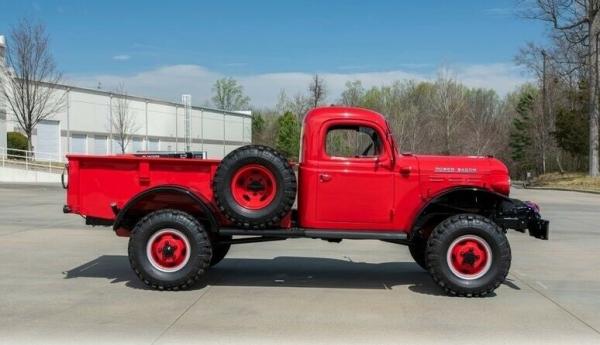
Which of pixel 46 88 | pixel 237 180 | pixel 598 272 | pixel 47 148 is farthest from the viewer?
pixel 47 148

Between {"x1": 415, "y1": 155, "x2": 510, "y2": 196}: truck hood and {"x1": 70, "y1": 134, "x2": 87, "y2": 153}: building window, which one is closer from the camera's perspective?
{"x1": 415, "y1": 155, "x2": 510, "y2": 196}: truck hood

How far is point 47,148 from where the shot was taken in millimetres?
47250

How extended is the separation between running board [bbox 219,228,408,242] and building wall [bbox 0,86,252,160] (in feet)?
124

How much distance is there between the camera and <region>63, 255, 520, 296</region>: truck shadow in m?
7.86

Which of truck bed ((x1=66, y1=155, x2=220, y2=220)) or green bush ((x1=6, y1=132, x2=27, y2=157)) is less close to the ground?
green bush ((x1=6, y1=132, x2=27, y2=157))

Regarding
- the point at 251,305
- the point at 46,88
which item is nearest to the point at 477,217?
the point at 251,305

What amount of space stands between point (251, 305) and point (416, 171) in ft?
8.21

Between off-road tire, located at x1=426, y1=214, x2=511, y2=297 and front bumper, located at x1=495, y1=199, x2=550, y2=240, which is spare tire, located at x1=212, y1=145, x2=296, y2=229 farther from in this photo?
front bumper, located at x1=495, y1=199, x2=550, y2=240

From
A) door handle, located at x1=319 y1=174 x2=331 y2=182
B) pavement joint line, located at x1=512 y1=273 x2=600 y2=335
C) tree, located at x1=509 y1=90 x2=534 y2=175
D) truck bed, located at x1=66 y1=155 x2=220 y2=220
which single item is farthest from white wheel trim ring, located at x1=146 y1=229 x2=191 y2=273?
tree, located at x1=509 y1=90 x2=534 y2=175

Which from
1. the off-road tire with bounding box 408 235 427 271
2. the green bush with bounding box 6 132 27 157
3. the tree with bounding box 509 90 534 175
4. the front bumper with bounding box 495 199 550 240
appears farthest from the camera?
the tree with bounding box 509 90 534 175

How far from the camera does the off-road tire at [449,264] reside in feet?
23.4

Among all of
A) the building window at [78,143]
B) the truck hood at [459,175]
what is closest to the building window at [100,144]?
the building window at [78,143]

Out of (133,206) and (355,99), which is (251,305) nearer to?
(133,206)

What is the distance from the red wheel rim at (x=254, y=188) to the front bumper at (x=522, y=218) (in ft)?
9.41
